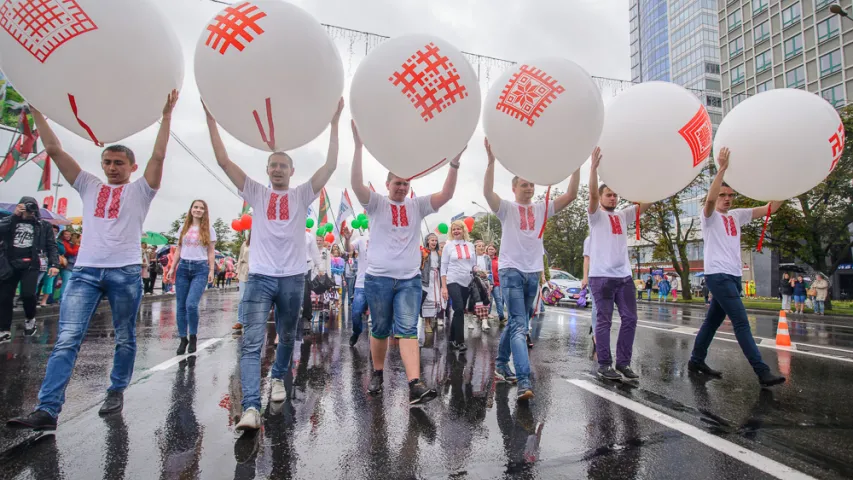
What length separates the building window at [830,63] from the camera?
4088 cm

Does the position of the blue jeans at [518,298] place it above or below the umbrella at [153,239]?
below

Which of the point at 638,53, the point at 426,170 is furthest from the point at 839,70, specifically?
the point at 426,170

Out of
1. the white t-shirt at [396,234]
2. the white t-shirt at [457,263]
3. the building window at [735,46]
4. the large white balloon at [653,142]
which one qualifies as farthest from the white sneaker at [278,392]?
the building window at [735,46]

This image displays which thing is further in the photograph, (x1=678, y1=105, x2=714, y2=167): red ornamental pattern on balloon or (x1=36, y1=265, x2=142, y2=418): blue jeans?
(x1=678, y1=105, x2=714, y2=167): red ornamental pattern on balloon

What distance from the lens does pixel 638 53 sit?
77.4 m

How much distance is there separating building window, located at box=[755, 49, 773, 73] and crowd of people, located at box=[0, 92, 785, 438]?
185 ft

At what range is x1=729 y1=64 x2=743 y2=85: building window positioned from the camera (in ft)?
169

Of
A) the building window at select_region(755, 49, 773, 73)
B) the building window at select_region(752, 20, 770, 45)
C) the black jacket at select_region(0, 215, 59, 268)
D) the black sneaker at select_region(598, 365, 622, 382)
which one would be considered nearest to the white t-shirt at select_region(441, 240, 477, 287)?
the black sneaker at select_region(598, 365, 622, 382)

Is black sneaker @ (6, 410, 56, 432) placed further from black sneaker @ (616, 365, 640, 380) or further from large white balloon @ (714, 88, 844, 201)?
large white balloon @ (714, 88, 844, 201)

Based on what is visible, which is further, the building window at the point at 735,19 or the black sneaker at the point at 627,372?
the building window at the point at 735,19

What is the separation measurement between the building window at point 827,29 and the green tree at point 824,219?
32007 mm

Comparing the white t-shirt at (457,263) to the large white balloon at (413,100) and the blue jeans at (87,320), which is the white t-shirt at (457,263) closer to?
the large white balloon at (413,100)

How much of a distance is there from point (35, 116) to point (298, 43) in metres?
1.79

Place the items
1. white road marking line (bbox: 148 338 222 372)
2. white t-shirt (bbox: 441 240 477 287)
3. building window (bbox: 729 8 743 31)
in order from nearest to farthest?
white road marking line (bbox: 148 338 222 372) < white t-shirt (bbox: 441 240 477 287) < building window (bbox: 729 8 743 31)
